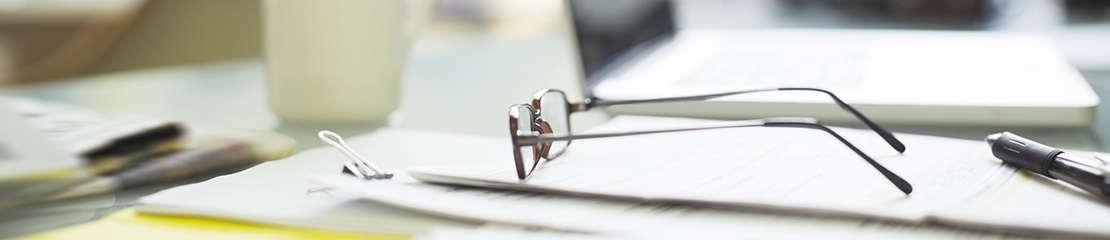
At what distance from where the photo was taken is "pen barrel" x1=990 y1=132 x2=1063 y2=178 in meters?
0.37

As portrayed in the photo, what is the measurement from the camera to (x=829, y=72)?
0.82 m

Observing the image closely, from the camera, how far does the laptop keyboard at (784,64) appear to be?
29.5 inches

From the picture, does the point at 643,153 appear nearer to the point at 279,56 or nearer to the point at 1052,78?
the point at 279,56

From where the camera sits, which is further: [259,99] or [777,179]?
[259,99]

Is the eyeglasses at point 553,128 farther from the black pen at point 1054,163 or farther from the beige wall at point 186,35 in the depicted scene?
the beige wall at point 186,35

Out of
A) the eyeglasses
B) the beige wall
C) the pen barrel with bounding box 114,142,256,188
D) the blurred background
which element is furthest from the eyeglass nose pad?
the beige wall

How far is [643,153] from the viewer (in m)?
0.44

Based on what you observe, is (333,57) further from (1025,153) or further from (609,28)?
(1025,153)

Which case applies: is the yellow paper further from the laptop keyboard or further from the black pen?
the laptop keyboard

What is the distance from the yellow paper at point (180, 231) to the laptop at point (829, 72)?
34 cm

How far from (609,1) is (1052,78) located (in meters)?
0.41

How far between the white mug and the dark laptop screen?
16cm

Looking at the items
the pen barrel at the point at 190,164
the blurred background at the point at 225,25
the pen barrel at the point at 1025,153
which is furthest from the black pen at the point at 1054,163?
the blurred background at the point at 225,25

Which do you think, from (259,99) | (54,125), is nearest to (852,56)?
(259,99)
